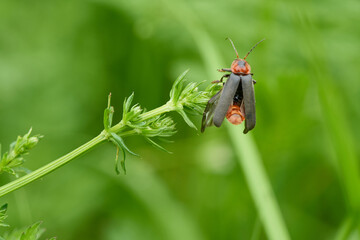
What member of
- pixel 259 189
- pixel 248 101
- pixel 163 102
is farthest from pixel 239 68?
pixel 163 102

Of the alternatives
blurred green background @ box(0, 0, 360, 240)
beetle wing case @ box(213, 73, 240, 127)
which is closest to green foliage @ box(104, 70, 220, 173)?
beetle wing case @ box(213, 73, 240, 127)

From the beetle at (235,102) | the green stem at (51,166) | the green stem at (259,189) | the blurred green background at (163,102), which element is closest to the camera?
the green stem at (51,166)

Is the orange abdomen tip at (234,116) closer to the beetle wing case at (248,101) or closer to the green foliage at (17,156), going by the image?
the beetle wing case at (248,101)

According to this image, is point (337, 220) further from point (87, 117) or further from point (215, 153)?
point (87, 117)

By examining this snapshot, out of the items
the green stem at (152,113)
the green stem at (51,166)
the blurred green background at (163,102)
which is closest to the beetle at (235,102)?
the green stem at (152,113)

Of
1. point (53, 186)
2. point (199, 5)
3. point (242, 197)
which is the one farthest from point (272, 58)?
point (53, 186)

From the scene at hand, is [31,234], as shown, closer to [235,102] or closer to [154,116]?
[154,116]

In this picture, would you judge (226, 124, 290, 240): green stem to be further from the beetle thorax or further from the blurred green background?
the beetle thorax
